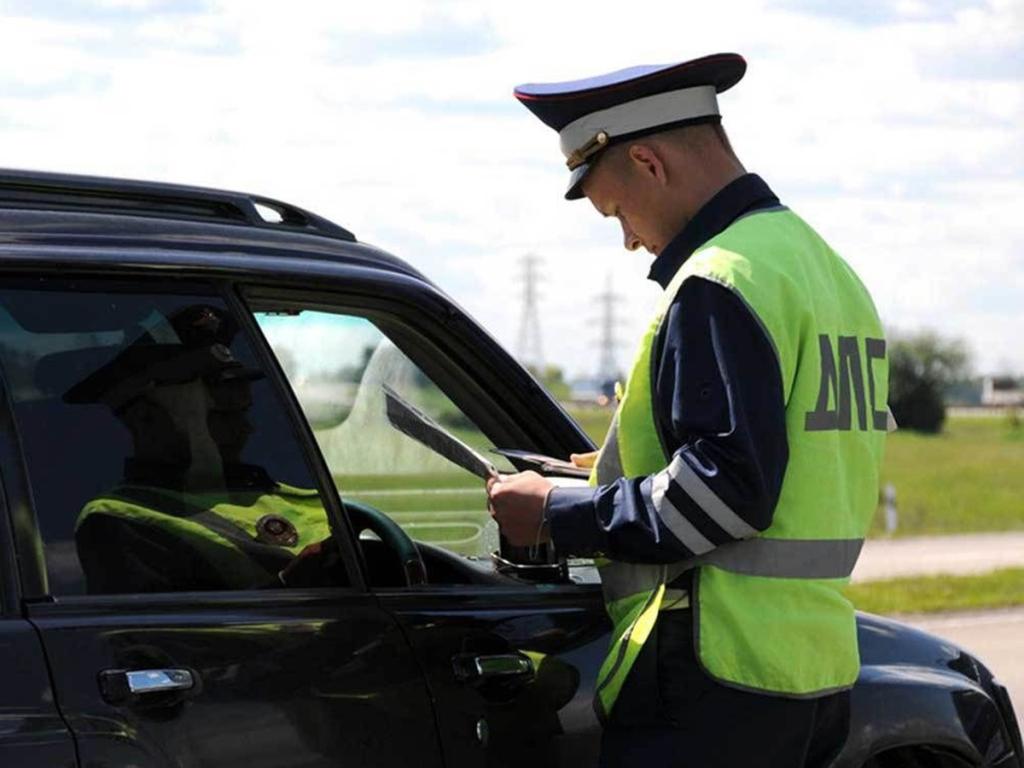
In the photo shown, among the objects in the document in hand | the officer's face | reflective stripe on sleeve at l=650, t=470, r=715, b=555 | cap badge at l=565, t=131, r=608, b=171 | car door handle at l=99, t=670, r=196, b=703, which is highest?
cap badge at l=565, t=131, r=608, b=171

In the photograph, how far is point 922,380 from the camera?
7281 centimetres

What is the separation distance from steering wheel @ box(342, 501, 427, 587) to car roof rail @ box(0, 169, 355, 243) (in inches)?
20.3

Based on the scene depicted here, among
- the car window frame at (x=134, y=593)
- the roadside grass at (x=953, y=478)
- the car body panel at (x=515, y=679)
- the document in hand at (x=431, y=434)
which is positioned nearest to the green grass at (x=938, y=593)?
the roadside grass at (x=953, y=478)

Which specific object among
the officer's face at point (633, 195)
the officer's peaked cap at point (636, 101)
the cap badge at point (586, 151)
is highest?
the officer's peaked cap at point (636, 101)

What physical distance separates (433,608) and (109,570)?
620 mm

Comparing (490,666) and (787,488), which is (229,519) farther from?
(787,488)

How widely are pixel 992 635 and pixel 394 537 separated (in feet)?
31.5

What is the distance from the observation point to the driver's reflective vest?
296 centimetres

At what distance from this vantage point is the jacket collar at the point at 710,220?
10.2 ft

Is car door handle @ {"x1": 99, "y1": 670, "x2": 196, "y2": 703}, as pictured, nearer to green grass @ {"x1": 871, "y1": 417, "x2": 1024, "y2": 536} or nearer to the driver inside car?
the driver inside car

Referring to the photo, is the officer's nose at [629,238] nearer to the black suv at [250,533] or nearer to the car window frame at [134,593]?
the black suv at [250,533]

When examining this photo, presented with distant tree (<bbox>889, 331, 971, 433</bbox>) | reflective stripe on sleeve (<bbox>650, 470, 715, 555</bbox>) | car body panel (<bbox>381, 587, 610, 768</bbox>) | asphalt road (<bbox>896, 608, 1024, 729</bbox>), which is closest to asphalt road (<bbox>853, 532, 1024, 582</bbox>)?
asphalt road (<bbox>896, 608, 1024, 729</bbox>)

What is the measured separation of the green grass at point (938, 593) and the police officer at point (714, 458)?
10.1 m

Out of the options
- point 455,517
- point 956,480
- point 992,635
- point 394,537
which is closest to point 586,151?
point 394,537
